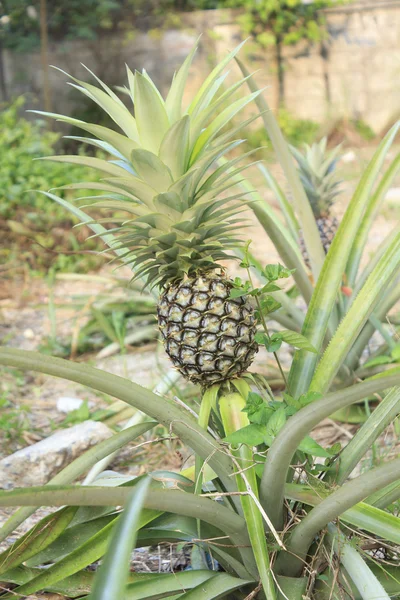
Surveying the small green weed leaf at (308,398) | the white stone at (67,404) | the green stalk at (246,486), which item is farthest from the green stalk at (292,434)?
the white stone at (67,404)

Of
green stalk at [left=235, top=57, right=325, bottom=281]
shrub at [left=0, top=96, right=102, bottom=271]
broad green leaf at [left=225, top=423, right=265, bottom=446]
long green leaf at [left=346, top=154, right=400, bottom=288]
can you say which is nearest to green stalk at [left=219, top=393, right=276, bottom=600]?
broad green leaf at [left=225, top=423, right=265, bottom=446]

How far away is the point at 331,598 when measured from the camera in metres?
0.96

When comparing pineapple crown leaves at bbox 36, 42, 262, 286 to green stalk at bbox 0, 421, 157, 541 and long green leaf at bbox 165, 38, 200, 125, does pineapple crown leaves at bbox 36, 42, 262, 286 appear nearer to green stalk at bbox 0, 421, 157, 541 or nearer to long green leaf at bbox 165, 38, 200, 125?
long green leaf at bbox 165, 38, 200, 125

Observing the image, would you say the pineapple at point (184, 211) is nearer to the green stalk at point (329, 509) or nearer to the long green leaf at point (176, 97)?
the long green leaf at point (176, 97)

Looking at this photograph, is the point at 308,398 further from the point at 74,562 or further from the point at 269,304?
the point at 74,562

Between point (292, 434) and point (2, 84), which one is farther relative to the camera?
point (2, 84)

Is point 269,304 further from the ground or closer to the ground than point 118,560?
further from the ground

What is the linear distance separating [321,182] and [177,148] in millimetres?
1133

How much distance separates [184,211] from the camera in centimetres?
112

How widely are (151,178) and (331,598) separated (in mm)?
712

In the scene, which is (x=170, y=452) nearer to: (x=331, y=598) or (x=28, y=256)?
(x=331, y=598)

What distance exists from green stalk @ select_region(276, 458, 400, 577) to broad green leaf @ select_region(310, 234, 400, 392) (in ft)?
0.91

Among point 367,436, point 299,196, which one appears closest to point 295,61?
point 299,196

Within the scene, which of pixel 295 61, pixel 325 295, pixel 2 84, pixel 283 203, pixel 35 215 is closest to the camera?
pixel 325 295
